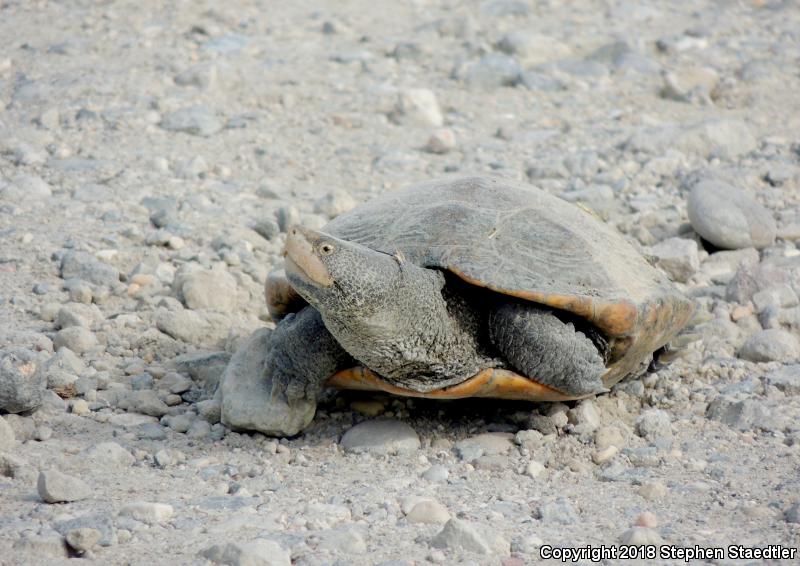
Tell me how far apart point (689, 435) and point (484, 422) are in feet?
2.54

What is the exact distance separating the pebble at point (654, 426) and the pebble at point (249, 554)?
5.41ft

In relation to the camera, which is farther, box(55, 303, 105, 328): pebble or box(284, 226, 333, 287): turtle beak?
box(55, 303, 105, 328): pebble

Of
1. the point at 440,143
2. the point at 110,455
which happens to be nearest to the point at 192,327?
the point at 110,455

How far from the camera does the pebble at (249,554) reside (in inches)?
102

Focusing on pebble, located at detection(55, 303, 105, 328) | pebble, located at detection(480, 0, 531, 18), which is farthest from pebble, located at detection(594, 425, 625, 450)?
pebble, located at detection(480, 0, 531, 18)

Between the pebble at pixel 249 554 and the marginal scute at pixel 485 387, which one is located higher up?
the pebble at pixel 249 554

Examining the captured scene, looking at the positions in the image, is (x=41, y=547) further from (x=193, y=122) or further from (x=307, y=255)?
(x=193, y=122)

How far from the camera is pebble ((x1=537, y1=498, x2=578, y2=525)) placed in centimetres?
302

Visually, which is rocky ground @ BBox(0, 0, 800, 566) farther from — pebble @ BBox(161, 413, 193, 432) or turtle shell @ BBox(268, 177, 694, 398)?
turtle shell @ BBox(268, 177, 694, 398)

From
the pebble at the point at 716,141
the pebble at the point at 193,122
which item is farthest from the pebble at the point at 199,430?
the pebble at the point at 716,141

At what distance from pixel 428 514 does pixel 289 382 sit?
3.01 ft

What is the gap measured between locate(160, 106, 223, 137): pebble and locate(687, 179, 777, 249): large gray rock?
3.09m

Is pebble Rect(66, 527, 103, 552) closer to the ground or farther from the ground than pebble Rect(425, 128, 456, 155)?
farther from the ground

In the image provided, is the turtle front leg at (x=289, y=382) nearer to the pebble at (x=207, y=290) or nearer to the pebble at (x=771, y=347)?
the pebble at (x=207, y=290)
